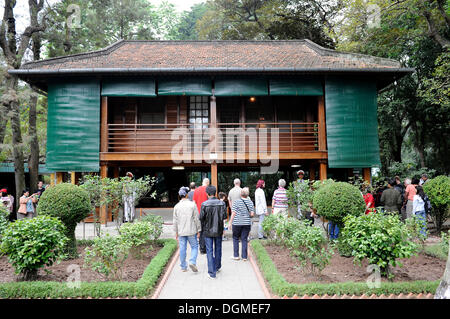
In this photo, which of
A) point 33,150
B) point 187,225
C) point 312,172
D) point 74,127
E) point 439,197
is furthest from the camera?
point 33,150

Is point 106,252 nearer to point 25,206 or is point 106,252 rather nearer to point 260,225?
point 260,225

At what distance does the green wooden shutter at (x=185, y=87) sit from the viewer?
12.4 m

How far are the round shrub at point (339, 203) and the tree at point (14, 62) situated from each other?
13.8 meters

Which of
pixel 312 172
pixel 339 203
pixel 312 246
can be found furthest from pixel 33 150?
pixel 312 246

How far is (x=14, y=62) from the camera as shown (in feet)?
50.4

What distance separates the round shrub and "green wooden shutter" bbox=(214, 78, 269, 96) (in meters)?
6.26

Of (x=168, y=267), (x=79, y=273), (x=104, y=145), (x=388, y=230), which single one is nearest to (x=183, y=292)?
(x=168, y=267)

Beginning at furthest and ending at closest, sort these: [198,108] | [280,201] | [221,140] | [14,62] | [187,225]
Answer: [14,62], [198,108], [221,140], [280,201], [187,225]

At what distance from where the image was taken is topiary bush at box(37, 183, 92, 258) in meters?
6.93

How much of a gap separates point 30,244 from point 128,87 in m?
8.24

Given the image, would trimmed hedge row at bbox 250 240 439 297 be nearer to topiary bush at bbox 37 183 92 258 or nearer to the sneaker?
the sneaker

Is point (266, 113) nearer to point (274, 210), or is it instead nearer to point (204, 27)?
point (274, 210)

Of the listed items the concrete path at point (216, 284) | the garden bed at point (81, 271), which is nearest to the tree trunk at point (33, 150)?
the garden bed at point (81, 271)

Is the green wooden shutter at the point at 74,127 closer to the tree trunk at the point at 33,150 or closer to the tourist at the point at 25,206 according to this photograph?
the tourist at the point at 25,206
